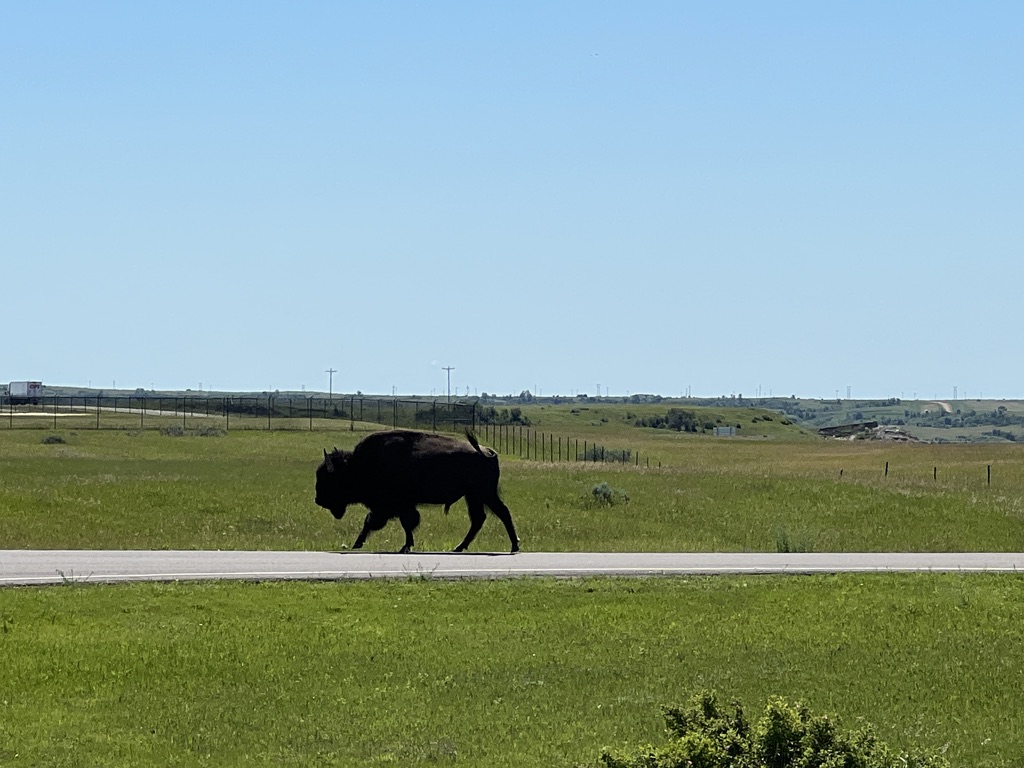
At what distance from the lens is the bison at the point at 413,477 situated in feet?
76.8

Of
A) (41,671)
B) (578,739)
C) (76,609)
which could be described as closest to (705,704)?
(578,739)

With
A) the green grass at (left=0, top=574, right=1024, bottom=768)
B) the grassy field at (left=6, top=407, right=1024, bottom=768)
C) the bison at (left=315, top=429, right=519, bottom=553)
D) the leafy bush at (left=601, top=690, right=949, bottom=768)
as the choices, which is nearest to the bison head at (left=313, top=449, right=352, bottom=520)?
the bison at (left=315, top=429, right=519, bottom=553)

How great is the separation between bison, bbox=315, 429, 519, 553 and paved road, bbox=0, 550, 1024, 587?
1188mm

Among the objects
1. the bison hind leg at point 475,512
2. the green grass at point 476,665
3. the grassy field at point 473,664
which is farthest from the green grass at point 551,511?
the green grass at point 476,665

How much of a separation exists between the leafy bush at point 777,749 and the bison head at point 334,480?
15.7m

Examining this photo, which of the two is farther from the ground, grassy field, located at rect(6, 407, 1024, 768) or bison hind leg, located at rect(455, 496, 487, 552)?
bison hind leg, located at rect(455, 496, 487, 552)

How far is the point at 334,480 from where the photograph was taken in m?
24.1

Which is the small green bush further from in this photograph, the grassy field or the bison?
the bison

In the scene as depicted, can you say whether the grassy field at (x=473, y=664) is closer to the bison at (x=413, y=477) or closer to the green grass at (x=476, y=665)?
the green grass at (x=476, y=665)

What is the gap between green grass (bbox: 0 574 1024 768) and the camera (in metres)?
11.5

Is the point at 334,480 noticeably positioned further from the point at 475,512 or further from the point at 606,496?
the point at 606,496

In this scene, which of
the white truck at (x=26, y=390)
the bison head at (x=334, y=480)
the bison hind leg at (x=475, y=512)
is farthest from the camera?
the white truck at (x=26, y=390)

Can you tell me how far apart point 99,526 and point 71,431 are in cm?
5097

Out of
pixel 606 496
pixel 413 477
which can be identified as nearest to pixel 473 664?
pixel 413 477
